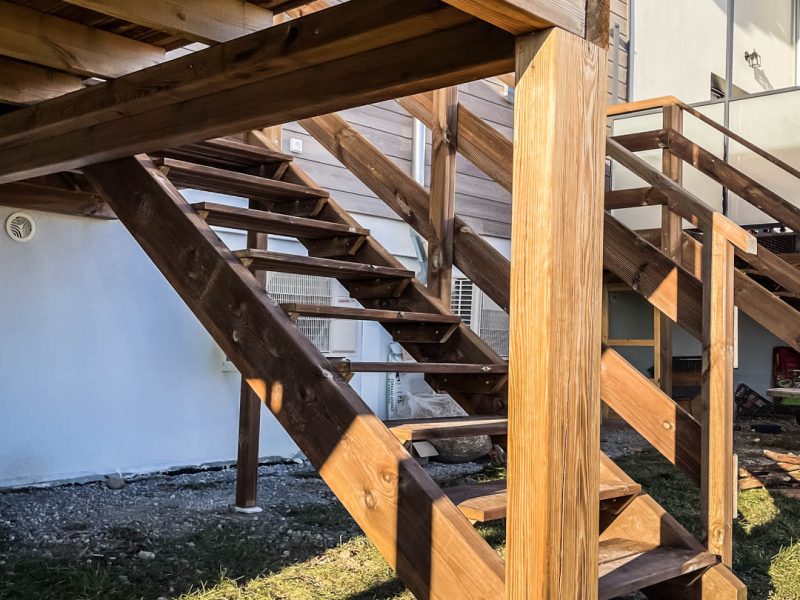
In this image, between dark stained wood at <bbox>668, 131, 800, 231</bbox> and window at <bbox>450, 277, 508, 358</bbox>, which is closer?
dark stained wood at <bbox>668, 131, 800, 231</bbox>

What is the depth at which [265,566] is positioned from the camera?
373 centimetres

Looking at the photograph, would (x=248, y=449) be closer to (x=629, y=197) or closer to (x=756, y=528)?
(x=756, y=528)

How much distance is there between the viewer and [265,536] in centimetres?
425

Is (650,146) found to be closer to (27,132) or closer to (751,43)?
(27,132)

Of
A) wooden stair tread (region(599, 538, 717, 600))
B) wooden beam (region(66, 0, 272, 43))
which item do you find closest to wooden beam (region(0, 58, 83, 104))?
wooden beam (region(66, 0, 272, 43))

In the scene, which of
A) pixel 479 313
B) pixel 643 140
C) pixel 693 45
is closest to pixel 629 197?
pixel 643 140

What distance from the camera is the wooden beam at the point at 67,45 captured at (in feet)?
9.89

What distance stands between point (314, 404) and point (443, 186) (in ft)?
5.12

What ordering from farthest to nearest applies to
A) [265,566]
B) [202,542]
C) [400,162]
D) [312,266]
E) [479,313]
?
1. [479,313]
2. [400,162]
3. [202,542]
4. [265,566]
5. [312,266]

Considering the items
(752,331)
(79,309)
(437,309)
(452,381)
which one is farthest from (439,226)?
(752,331)

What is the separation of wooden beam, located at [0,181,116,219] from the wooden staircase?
1024 mm

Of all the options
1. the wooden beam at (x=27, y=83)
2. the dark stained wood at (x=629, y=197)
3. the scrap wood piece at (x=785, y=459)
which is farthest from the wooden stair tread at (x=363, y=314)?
the scrap wood piece at (x=785, y=459)

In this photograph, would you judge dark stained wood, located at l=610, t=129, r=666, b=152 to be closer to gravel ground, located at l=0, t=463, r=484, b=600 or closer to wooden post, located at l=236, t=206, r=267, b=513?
gravel ground, located at l=0, t=463, r=484, b=600

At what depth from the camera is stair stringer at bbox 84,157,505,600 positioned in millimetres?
2316
